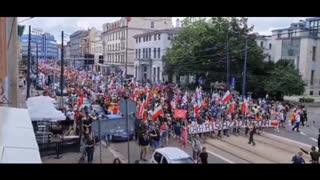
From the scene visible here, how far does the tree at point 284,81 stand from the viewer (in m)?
18.1

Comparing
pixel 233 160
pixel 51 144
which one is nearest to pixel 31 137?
pixel 51 144

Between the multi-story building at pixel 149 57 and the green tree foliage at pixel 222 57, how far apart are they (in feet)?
1.14

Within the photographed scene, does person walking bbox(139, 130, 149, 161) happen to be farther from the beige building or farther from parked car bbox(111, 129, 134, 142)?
the beige building

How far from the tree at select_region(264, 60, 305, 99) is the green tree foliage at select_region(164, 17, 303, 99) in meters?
0.05

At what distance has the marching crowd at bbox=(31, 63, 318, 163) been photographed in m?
9.60

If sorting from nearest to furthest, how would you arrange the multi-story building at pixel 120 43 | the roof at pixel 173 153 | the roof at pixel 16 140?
the roof at pixel 16 140 → the roof at pixel 173 153 → the multi-story building at pixel 120 43

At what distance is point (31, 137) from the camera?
7.26 metres

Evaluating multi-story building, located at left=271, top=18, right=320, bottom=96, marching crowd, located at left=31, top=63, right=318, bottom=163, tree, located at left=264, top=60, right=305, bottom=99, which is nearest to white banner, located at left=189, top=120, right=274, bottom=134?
marching crowd, located at left=31, top=63, right=318, bottom=163

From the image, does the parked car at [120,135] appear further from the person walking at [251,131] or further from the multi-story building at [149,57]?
the multi-story building at [149,57]

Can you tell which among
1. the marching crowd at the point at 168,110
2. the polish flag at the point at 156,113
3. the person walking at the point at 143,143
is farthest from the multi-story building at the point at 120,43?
the person walking at the point at 143,143

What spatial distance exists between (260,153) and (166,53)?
6.01 m

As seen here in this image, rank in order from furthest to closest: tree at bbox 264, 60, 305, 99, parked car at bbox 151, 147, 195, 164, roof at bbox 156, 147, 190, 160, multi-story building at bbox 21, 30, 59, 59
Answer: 1. tree at bbox 264, 60, 305, 99
2. multi-story building at bbox 21, 30, 59, 59
3. roof at bbox 156, 147, 190, 160
4. parked car at bbox 151, 147, 195, 164

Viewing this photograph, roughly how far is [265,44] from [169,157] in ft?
38.0

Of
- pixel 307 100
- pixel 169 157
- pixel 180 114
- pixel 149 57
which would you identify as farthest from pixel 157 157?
pixel 307 100
